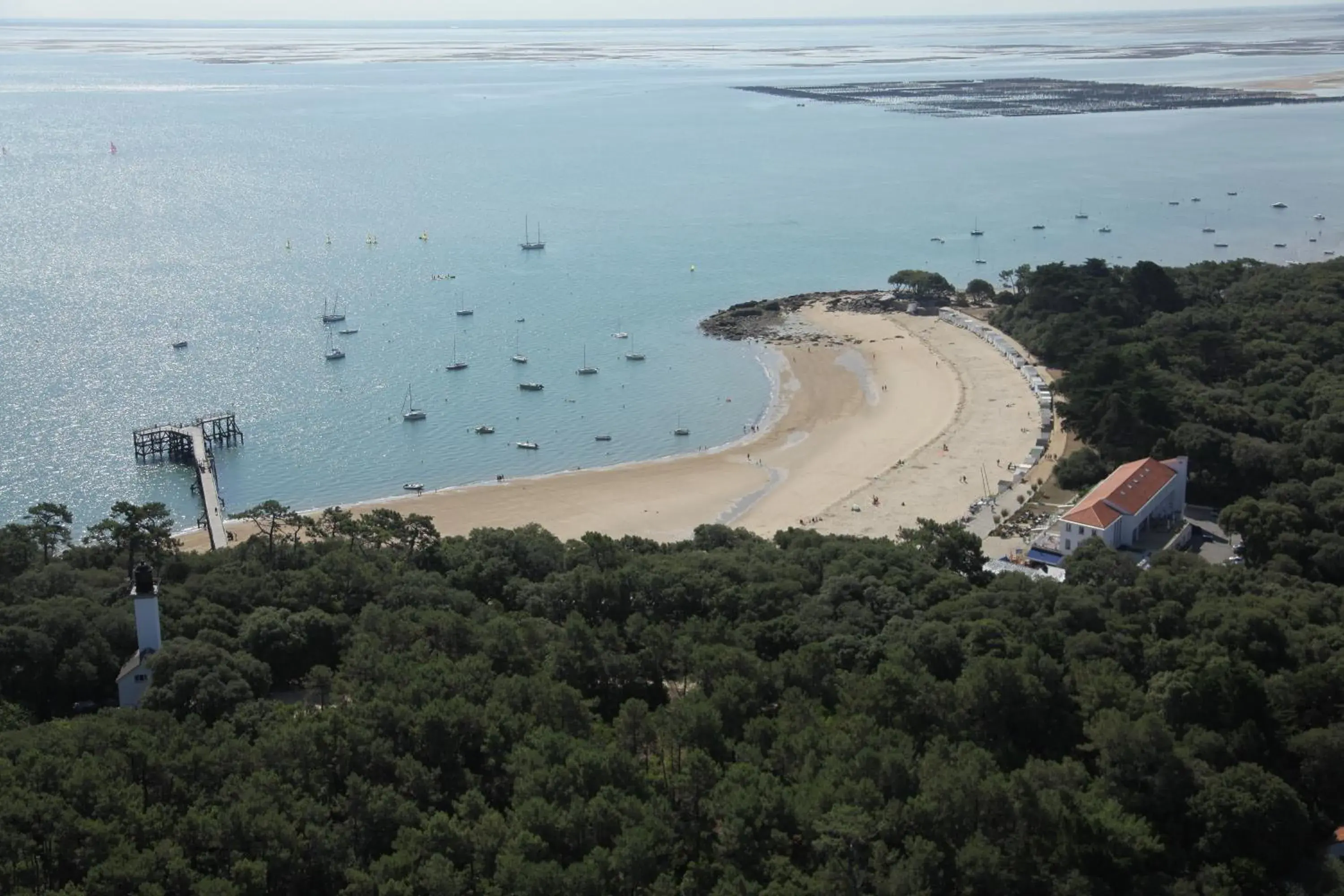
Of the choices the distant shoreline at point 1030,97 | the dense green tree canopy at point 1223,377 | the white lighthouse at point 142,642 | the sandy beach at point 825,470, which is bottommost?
the sandy beach at point 825,470

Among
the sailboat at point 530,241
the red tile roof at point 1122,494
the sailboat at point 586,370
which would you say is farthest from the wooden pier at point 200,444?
the sailboat at point 530,241

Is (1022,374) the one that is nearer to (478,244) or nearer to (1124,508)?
(1124,508)

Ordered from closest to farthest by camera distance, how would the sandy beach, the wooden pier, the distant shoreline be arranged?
the sandy beach
the wooden pier
the distant shoreline

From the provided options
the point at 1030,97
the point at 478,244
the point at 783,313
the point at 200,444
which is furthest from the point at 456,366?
the point at 1030,97

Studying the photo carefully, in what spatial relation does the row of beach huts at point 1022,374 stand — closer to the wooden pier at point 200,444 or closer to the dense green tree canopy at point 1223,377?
the dense green tree canopy at point 1223,377

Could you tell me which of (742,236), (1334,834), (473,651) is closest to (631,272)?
(742,236)

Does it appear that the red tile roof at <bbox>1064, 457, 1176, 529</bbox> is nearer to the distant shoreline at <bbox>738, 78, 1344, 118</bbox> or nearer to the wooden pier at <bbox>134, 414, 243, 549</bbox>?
the wooden pier at <bbox>134, 414, 243, 549</bbox>

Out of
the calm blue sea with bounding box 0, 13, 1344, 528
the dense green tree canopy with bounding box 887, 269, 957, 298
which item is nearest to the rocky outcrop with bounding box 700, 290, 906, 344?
the dense green tree canopy with bounding box 887, 269, 957, 298
